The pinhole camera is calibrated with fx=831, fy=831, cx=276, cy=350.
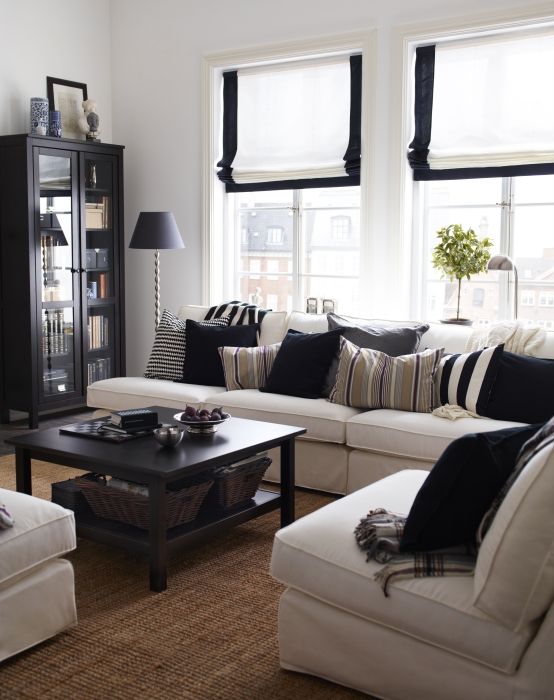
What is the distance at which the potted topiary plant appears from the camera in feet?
16.3

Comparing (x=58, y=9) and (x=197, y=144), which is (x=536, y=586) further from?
(x=58, y=9)

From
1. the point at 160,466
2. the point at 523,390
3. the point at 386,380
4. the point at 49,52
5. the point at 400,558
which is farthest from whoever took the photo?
the point at 49,52

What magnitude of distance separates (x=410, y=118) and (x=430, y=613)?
3.87 meters

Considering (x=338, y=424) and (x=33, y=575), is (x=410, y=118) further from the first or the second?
(x=33, y=575)

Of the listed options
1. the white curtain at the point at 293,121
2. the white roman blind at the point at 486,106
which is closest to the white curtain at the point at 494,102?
the white roman blind at the point at 486,106

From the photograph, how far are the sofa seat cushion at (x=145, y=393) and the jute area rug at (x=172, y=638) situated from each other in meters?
1.24

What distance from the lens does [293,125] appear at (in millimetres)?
5879

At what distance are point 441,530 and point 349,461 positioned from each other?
6.53ft

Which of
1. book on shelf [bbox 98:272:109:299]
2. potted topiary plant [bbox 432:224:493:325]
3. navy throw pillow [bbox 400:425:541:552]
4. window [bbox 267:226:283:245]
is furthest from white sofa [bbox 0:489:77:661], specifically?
window [bbox 267:226:283:245]

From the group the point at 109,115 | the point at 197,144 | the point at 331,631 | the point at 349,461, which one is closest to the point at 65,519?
the point at 331,631

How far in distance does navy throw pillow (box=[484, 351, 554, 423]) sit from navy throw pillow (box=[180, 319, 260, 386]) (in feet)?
5.28

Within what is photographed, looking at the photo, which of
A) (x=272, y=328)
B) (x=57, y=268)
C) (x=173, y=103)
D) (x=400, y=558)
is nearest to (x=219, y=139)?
(x=173, y=103)

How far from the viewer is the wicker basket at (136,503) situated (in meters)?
3.25

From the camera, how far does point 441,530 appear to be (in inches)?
87.7
